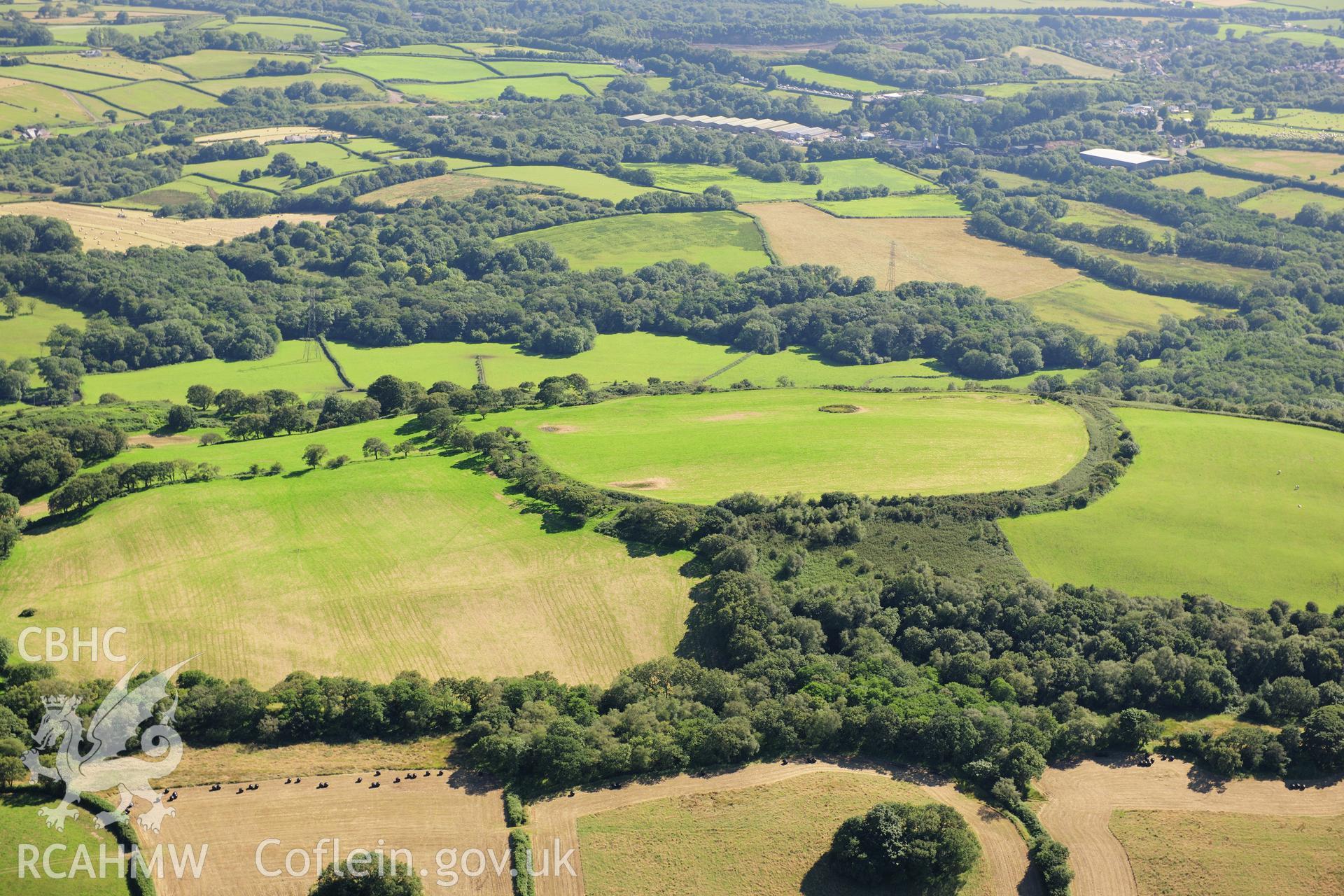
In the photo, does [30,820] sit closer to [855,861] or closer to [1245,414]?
[855,861]

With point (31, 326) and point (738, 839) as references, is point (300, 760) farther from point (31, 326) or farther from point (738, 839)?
point (31, 326)

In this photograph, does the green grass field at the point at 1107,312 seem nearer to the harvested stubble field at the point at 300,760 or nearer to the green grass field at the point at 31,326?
the harvested stubble field at the point at 300,760

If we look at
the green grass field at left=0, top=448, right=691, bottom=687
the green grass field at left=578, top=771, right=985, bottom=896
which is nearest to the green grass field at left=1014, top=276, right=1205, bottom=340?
the green grass field at left=0, top=448, right=691, bottom=687

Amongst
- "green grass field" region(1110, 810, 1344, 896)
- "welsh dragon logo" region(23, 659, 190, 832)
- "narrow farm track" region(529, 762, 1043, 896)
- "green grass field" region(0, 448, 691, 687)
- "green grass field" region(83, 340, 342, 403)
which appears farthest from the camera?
"green grass field" region(83, 340, 342, 403)

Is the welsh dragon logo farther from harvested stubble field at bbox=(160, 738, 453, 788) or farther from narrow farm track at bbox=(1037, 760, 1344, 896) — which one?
narrow farm track at bbox=(1037, 760, 1344, 896)

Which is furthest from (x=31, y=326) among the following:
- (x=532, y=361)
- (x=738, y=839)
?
(x=738, y=839)

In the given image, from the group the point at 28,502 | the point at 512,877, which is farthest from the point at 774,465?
the point at 28,502

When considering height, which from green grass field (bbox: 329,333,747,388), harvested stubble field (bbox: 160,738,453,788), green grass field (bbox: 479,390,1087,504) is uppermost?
green grass field (bbox: 479,390,1087,504)
